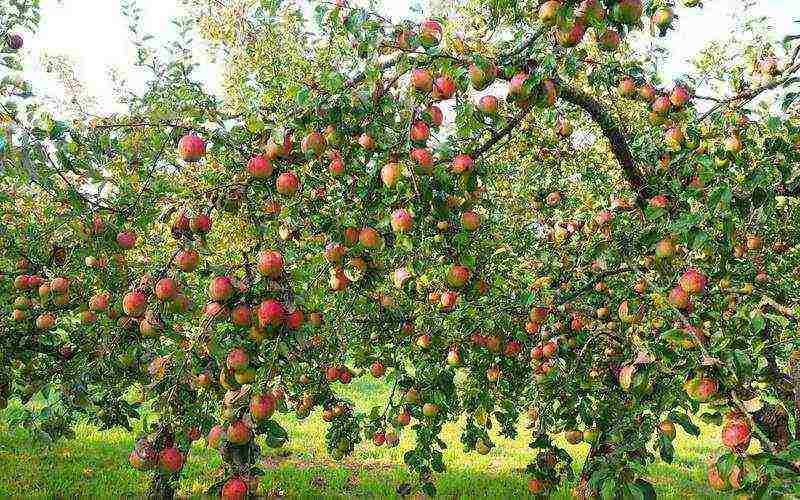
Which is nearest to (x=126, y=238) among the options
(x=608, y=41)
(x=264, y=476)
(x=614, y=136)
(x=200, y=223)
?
(x=200, y=223)

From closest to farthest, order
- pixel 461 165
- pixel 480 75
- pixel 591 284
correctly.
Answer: pixel 480 75 → pixel 461 165 → pixel 591 284

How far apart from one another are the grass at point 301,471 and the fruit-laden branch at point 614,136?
3885 mm

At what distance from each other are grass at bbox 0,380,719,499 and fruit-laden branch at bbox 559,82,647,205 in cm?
389

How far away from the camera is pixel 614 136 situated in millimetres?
3199

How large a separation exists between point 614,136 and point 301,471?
571cm

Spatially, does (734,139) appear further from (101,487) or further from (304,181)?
(101,487)

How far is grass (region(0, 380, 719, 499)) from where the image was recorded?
21.1 ft

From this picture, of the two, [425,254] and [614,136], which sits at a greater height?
[614,136]

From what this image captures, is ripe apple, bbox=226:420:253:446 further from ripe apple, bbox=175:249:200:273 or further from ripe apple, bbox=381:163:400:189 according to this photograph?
ripe apple, bbox=381:163:400:189

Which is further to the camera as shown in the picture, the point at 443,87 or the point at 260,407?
the point at 443,87

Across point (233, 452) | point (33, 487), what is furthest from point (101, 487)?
point (233, 452)

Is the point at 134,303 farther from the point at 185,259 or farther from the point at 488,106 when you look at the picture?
the point at 488,106

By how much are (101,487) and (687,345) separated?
5841 millimetres

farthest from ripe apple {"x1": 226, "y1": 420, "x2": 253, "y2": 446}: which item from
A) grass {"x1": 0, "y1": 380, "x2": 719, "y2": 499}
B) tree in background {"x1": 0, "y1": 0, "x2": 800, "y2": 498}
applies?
grass {"x1": 0, "y1": 380, "x2": 719, "y2": 499}
